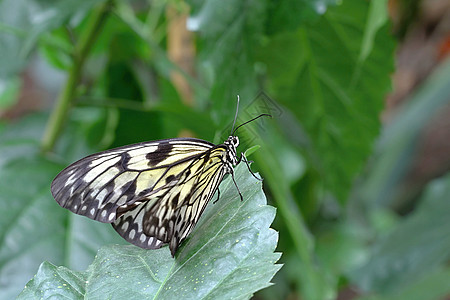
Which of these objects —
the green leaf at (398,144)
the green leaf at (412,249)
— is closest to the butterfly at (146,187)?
the green leaf at (412,249)

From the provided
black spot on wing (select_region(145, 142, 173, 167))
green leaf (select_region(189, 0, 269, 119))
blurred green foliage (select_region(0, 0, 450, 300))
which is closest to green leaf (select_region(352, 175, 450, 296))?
blurred green foliage (select_region(0, 0, 450, 300))

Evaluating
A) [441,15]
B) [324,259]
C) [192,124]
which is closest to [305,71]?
[192,124]

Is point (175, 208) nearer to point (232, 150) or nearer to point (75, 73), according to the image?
point (232, 150)

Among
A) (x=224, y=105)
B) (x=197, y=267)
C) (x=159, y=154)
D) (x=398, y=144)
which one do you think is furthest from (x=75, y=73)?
(x=398, y=144)

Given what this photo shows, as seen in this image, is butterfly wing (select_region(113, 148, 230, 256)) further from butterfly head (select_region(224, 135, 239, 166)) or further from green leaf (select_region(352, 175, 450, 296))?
green leaf (select_region(352, 175, 450, 296))

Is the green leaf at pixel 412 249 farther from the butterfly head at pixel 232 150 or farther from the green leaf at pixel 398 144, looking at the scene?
the green leaf at pixel 398 144

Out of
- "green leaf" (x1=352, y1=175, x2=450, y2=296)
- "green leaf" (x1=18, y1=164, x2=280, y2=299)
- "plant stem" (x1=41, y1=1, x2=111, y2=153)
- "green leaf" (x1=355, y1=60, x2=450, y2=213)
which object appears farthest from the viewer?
"green leaf" (x1=355, y1=60, x2=450, y2=213)
